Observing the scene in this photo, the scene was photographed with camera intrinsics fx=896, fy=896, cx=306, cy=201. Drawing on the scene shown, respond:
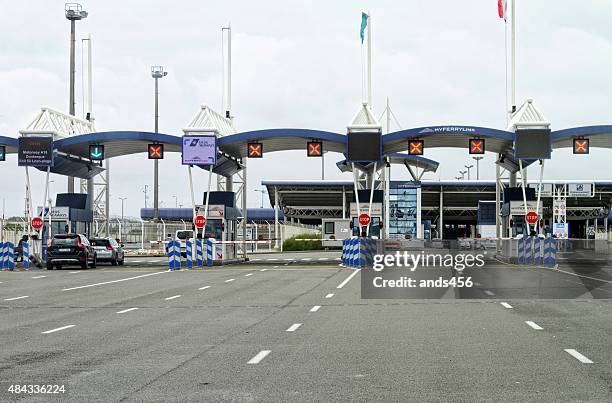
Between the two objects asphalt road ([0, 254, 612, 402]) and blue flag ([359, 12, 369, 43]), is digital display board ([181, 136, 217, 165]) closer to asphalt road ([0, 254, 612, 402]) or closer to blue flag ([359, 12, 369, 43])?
blue flag ([359, 12, 369, 43])

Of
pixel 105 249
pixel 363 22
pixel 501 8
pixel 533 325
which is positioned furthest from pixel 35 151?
pixel 533 325

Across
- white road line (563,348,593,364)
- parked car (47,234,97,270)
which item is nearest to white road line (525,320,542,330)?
white road line (563,348,593,364)

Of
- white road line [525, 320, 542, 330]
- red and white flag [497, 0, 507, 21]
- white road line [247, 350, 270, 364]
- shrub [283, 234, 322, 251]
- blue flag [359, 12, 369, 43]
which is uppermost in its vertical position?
red and white flag [497, 0, 507, 21]

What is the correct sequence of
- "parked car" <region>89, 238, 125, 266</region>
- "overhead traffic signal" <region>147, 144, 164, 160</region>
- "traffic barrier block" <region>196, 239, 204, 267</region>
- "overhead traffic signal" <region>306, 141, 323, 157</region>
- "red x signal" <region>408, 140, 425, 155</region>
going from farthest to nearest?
"overhead traffic signal" <region>147, 144, 164, 160</region>
"overhead traffic signal" <region>306, 141, 323, 157</region>
"parked car" <region>89, 238, 125, 266</region>
"red x signal" <region>408, 140, 425, 155</region>
"traffic barrier block" <region>196, 239, 204, 267</region>

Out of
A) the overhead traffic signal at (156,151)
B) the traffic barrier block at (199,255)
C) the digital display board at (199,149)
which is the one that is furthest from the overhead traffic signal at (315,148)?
the overhead traffic signal at (156,151)

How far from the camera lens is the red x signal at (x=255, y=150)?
46.6 m

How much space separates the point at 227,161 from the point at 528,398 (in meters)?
43.9

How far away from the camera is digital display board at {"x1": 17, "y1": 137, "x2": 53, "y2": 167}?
45.4 metres

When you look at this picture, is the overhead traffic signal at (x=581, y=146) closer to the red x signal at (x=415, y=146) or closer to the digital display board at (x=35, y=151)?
the red x signal at (x=415, y=146)

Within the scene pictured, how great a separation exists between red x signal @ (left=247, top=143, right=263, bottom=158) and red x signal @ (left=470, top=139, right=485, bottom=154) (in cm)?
1085

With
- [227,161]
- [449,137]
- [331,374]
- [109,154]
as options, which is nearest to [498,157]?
[449,137]

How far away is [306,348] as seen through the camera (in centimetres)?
1258

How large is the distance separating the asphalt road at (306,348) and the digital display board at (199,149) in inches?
872

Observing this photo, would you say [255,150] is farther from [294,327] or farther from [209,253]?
[294,327]
